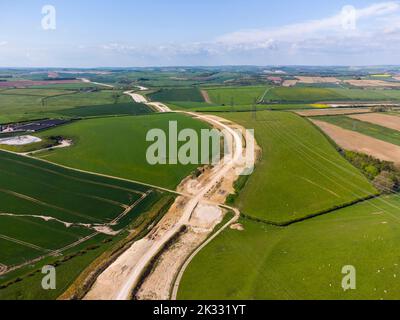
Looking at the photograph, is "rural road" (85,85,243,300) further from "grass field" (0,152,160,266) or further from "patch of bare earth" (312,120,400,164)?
"patch of bare earth" (312,120,400,164)

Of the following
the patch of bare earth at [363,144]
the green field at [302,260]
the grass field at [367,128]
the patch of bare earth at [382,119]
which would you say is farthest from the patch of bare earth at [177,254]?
the patch of bare earth at [382,119]

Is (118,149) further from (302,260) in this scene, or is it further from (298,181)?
(302,260)

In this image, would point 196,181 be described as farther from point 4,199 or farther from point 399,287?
point 399,287

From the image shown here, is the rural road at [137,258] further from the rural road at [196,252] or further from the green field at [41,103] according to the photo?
the green field at [41,103]

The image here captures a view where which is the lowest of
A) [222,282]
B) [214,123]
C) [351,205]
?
[222,282]
